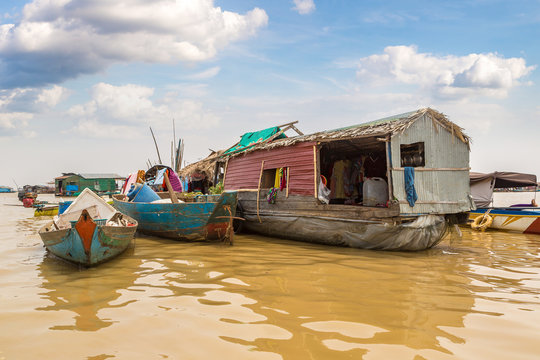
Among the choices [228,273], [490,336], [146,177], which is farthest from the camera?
[146,177]

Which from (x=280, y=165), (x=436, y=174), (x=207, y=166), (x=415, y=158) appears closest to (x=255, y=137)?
(x=280, y=165)

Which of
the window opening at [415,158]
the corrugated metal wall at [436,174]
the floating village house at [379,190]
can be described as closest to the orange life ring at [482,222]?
the floating village house at [379,190]

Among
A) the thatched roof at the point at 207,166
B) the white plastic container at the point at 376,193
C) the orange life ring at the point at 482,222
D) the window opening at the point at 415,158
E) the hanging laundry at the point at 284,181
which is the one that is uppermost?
the thatched roof at the point at 207,166

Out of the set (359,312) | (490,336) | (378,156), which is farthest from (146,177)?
(490,336)

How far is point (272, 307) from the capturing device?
4.31 m

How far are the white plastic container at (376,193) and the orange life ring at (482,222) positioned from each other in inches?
224

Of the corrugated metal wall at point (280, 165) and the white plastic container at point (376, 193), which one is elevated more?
the corrugated metal wall at point (280, 165)

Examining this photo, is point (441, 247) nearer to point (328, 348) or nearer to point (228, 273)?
point (228, 273)

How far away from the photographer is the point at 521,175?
14.8 meters

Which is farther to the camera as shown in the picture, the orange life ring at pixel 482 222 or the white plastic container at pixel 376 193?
the orange life ring at pixel 482 222

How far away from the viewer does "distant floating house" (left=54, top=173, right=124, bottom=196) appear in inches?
1679

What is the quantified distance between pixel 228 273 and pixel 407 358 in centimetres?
342

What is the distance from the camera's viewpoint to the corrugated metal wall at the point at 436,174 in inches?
309

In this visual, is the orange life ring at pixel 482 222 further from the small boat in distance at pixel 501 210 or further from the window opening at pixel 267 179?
the window opening at pixel 267 179
